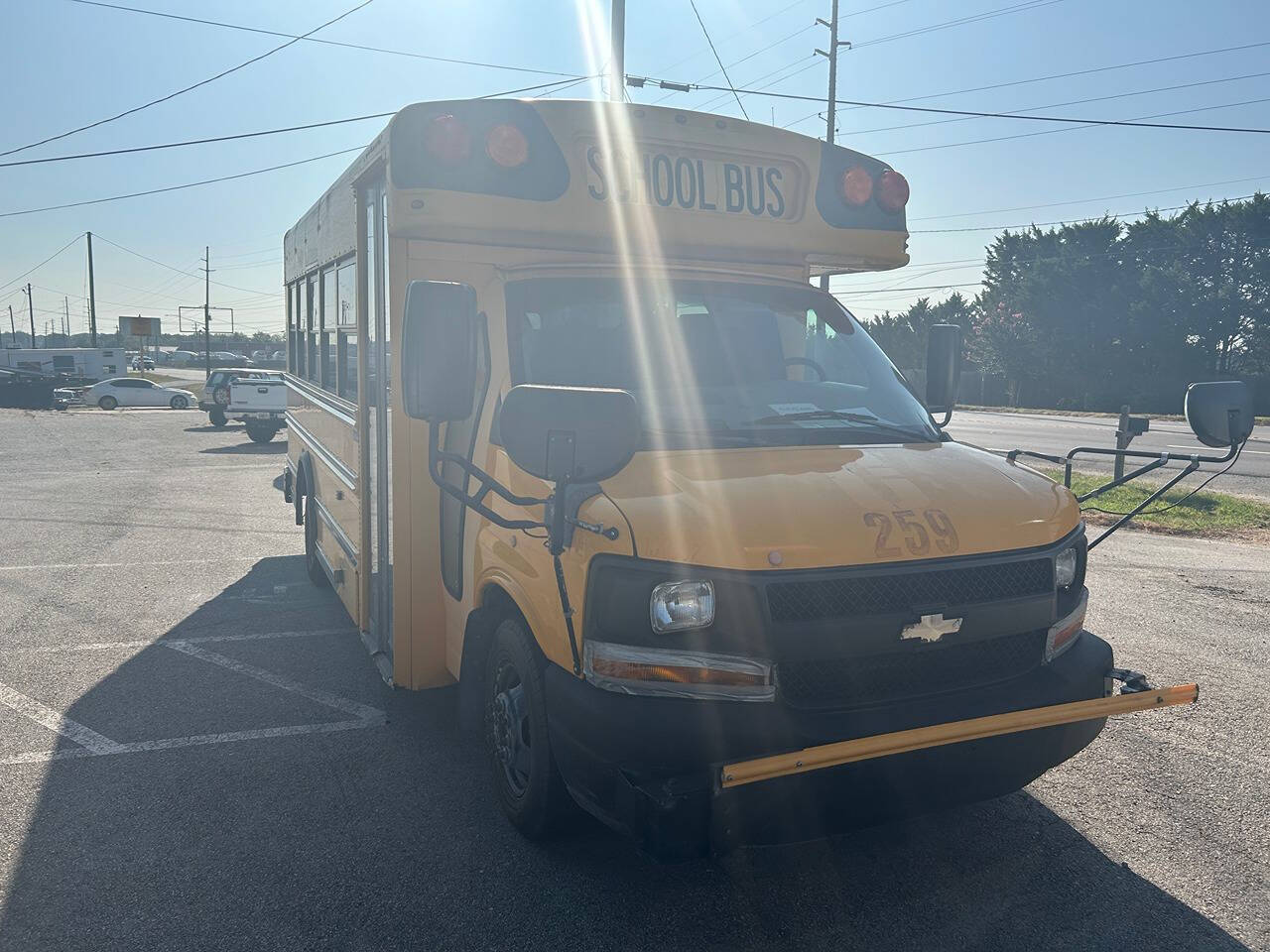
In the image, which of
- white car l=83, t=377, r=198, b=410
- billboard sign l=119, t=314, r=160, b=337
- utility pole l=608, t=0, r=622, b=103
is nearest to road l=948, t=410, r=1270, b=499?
utility pole l=608, t=0, r=622, b=103

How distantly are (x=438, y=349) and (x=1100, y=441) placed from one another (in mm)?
21959

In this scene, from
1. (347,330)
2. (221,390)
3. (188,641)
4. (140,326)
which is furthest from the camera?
(140,326)

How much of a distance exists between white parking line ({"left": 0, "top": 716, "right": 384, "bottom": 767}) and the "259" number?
Result: 10.1 feet

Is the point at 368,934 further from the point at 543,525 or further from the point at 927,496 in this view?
the point at 927,496

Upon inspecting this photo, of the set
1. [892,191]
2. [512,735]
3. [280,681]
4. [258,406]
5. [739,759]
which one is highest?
[892,191]

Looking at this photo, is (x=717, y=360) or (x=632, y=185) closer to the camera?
(x=717, y=360)

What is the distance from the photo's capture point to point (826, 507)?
2.99 metres

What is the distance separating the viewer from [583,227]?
13.8 feet

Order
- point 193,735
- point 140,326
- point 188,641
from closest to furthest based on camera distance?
1. point 193,735
2. point 188,641
3. point 140,326

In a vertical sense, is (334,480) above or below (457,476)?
below

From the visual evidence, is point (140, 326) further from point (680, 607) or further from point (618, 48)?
point (680, 607)

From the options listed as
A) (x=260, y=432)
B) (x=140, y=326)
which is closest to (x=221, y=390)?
(x=260, y=432)

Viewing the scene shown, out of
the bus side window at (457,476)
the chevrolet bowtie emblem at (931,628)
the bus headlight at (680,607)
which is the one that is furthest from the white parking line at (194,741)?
the chevrolet bowtie emblem at (931,628)

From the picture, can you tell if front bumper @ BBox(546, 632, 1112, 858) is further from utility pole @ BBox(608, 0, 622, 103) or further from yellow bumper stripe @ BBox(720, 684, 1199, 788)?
utility pole @ BBox(608, 0, 622, 103)
